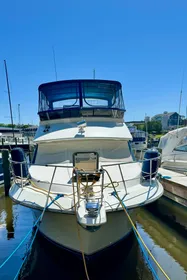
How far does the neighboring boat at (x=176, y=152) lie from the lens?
1312 cm

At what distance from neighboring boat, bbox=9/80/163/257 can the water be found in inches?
21.6

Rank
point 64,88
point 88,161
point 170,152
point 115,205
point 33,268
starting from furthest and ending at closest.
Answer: point 170,152 < point 64,88 < point 88,161 < point 33,268 < point 115,205

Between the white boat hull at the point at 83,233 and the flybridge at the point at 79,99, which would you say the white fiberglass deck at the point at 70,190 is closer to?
the white boat hull at the point at 83,233

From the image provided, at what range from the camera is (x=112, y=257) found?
4863 mm

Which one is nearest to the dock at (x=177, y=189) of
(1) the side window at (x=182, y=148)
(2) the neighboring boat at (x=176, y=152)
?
(2) the neighboring boat at (x=176, y=152)

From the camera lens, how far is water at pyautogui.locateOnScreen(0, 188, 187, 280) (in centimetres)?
475

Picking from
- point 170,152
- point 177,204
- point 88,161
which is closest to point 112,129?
point 88,161

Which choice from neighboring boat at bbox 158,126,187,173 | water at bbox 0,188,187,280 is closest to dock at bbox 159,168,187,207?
water at bbox 0,188,187,280

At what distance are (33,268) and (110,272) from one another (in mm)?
1889

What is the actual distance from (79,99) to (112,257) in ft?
Answer: 16.3

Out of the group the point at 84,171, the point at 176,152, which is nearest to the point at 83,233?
the point at 84,171

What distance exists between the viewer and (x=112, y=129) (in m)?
7.16

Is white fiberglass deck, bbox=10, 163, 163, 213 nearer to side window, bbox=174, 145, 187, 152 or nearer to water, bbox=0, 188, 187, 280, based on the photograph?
water, bbox=0, 188, 187, 280

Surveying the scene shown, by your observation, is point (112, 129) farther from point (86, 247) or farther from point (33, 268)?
point (33, 268)
